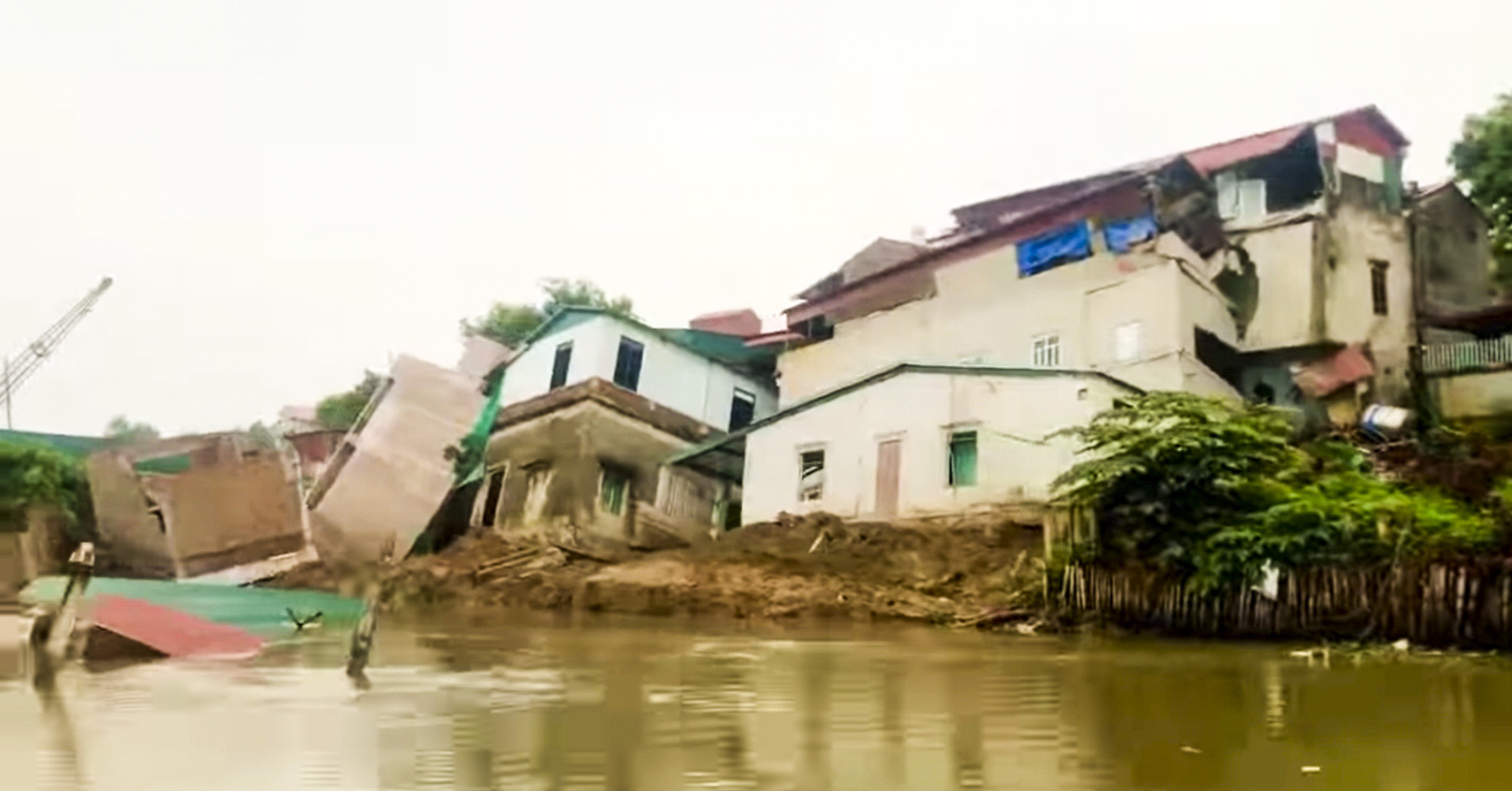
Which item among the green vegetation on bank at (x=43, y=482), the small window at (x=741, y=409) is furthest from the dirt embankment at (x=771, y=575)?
the green vegetation on bank at (x=43, y=482)

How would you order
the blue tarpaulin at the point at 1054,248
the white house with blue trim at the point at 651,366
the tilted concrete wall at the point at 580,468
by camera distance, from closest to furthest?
the blue tarpaulin at the point at 1054,248
the tilted concrete wall at the point at 580,468
the white house with blue trim at the point at 651,366

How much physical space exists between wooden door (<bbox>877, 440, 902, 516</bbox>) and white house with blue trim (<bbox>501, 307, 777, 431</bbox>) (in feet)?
Answer: 7.87

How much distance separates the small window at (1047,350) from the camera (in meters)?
13.9

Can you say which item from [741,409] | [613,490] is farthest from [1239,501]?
[613,490]

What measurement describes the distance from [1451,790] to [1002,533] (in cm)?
901

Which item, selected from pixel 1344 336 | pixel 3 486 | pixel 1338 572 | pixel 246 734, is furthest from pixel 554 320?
pixel 246 734

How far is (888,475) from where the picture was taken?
14117 mm

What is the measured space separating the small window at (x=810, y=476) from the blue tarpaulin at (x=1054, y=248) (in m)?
2.86

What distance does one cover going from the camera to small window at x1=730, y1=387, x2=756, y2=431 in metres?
16.3

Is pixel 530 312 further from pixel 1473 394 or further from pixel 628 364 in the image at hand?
pixel 1473 394

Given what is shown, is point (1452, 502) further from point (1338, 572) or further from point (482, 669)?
point (482, 669)

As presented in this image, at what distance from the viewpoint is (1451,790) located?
396 cm

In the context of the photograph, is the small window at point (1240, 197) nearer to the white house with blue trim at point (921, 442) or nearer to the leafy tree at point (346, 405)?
the white house with blue trim at point (921, 442)

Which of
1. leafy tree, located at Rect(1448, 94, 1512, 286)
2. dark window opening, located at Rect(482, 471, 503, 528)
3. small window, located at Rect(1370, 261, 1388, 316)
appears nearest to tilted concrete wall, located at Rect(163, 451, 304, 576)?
dark window opening, located at Rect(482, 471, 503, 528)
